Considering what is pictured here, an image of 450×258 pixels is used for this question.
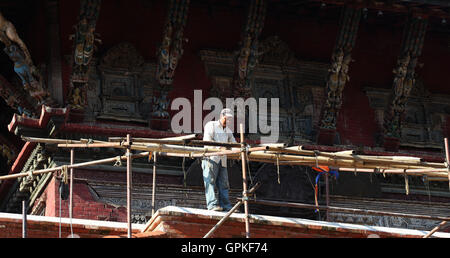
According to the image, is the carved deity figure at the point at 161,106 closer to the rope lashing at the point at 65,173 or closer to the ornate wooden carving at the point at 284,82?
the ornate wooden carving at the point at 284,82

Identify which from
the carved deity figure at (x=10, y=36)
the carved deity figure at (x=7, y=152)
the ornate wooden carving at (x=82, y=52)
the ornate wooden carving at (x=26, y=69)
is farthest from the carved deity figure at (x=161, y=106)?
the carved deity figure at (x=7, y=152)

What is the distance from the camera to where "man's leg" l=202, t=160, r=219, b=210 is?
1953cm

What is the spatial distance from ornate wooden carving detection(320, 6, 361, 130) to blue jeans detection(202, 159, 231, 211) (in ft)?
13.9

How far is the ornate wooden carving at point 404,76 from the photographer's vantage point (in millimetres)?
23812

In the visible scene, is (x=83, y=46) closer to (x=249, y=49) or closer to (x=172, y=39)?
(x=172, y=39)

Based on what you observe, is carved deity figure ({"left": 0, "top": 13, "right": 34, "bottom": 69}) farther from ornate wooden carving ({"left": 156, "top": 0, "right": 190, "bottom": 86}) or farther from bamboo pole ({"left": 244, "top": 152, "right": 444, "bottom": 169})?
bamboo pole ({"left": 244, "top": 152, "right": 444, "bottom": 169})

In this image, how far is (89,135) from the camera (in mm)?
22141

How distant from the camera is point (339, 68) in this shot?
23609 mm

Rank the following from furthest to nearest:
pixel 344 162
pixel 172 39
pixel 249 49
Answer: pixel 249 49, pixel 172 39, pixel 344 162

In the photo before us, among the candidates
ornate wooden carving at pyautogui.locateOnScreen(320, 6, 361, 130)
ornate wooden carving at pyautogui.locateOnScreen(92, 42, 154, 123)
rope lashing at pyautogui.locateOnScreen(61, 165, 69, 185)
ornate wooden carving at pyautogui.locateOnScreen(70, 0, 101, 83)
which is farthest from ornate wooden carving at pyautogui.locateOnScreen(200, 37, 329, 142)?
rope lashing at pyautogui.locateOnScreen(61, 165, 69, 185)

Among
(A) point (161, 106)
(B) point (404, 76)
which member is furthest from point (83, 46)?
(B) point (404, 76)
